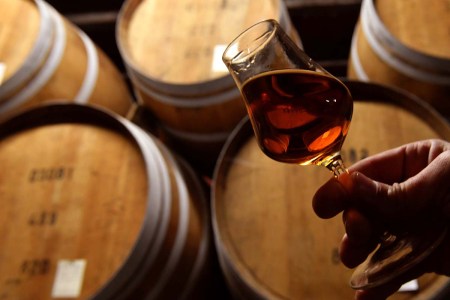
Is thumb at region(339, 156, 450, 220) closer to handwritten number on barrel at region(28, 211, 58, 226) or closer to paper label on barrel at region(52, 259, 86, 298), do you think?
paper label on barrel at region(52, 259, 86, 298)

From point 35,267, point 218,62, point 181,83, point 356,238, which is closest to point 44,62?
point 181,83

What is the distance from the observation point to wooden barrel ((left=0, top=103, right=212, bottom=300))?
4.52 feet

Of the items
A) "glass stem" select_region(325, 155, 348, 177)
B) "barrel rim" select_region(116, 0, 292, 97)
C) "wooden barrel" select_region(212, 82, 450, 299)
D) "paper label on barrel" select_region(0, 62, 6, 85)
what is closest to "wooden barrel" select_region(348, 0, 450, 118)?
"wooden barrel" select_region(212, 82, 450, 299)

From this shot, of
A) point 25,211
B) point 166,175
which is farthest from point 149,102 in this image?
point 25,211

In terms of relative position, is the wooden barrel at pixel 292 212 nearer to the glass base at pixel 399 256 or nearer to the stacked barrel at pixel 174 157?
the stacked barrel at pixel 174 157

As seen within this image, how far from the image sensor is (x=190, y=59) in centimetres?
182

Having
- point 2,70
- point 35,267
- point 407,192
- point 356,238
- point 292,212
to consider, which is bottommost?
point 35,267

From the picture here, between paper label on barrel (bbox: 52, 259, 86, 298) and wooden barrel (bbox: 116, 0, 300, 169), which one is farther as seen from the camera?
wooden barrel (bbox: 116, 0, 300, 169)

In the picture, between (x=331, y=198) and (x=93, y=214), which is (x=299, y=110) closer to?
(x=331, y=198)

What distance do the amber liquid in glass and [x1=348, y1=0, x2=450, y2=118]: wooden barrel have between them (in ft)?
2.20

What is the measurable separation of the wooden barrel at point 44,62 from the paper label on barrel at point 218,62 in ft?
1.94

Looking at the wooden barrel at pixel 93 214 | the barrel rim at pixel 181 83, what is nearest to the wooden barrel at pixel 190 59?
the barrel rim at pixel 181 83

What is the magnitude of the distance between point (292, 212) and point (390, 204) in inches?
19.1

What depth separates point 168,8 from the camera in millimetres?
2041
